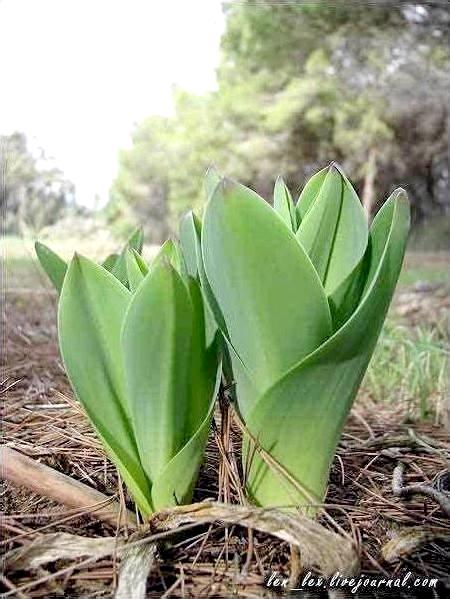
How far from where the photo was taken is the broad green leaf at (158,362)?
260mm

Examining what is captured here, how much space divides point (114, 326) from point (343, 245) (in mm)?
108

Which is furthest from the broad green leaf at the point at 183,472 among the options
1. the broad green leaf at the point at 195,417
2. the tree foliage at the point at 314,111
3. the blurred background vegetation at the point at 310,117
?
the tree foliage at the point at 314,111

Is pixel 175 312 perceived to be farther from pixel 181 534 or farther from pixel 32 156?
pixel 32 156

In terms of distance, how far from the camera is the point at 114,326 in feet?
0.95

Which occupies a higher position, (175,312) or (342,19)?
(342,19)

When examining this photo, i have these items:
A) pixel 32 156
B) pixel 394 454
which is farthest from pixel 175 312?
pixel 32 156

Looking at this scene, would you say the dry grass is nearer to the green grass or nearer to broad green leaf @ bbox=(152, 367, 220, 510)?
broad green leaf @ bbox=(152, 367, 220, 510)

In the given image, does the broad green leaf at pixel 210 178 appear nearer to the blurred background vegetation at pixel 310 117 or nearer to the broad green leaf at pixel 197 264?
the broad green leaf at pixel 197 264

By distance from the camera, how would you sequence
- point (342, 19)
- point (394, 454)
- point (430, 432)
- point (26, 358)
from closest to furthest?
point (394, 454)
point (430, 432)
point (26, 358)
point (342, 19)

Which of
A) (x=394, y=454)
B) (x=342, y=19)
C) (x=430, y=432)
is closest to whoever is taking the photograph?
(x=394, y=454)

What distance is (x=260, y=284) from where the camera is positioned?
0.87 feet

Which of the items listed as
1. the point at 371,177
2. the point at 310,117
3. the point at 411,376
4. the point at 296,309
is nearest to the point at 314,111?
the point at 310,117

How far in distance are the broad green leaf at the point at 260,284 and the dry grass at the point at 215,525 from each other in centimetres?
7

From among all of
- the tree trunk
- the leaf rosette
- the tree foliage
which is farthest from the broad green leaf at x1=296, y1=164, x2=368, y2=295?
the tree trunk
